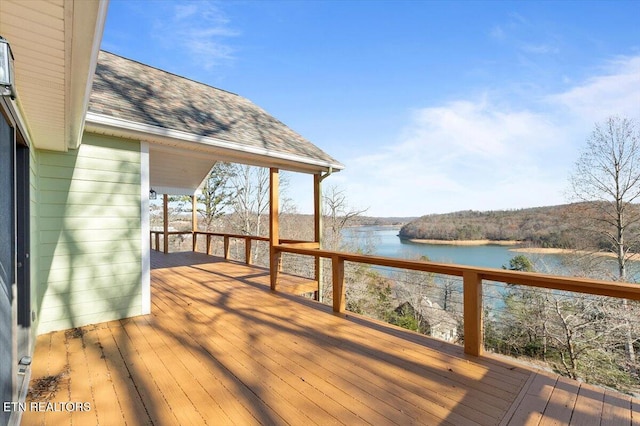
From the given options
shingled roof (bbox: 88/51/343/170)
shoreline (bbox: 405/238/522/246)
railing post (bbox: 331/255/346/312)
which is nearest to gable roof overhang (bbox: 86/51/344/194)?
shingled roof (bbox: 88/51/343/170)

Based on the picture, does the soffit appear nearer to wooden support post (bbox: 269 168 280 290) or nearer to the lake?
wooden support post (bbox: 269 168 280 290)

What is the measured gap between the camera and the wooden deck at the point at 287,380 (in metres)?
1.93

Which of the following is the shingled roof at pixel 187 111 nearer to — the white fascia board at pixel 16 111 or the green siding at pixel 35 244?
the green siding at pixel 35 244

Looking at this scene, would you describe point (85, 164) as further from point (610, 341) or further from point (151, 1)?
point (610, 341)

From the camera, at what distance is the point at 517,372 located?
2.50 meters

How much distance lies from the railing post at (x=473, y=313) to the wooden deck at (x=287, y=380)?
0.12m

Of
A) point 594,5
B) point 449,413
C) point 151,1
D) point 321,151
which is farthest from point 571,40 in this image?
point 449,413

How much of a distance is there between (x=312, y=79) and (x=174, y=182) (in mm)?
7261

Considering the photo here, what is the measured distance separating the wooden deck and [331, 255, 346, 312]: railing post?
0.26 metres

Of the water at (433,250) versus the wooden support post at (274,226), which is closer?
the wooden support post at (274,226)

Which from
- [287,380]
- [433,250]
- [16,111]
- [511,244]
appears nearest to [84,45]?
[16,111]

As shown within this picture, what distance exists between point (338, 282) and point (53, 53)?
3540 mm

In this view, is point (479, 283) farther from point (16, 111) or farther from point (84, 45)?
point (16, 111)

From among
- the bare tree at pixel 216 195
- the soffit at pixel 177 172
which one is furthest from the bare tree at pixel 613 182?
the bare tree at pixel 216 195
